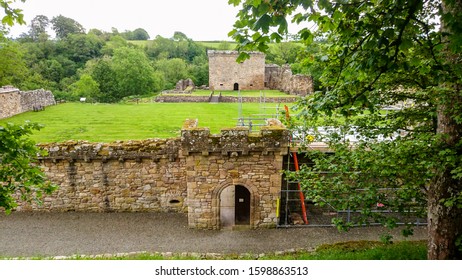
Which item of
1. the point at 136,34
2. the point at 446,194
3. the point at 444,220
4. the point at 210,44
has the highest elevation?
the point at 136,34

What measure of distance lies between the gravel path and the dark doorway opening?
1181 millimetres

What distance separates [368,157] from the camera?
6676mm

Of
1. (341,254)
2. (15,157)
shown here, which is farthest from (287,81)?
(15,157)

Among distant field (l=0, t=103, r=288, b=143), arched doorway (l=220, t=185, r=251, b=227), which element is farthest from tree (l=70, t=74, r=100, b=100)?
arched doorway (l=220, t=185, r=251, b=227)

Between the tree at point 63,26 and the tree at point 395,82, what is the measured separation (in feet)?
307

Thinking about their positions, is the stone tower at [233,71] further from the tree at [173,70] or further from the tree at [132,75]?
the tree at [173,70]

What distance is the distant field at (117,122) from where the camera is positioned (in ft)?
62.2

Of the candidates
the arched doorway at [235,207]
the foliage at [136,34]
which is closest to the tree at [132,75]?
the arched doorway at [235,207]

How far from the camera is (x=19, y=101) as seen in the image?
2950 centimetres

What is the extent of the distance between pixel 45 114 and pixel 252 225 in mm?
24413

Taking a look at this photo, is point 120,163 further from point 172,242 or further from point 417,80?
point 417,80

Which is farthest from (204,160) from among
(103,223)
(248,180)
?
(103,223)

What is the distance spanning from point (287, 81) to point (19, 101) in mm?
→ 31497

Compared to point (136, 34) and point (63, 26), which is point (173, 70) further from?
point (136, 34)
